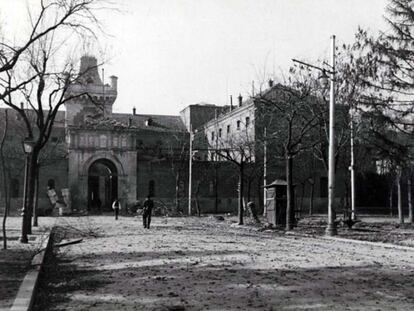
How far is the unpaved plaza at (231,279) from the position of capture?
7523 mm

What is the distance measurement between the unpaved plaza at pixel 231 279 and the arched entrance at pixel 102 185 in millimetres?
38348

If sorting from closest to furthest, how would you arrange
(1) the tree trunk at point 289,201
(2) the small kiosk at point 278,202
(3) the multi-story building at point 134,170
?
(1) the tree trunk at point 289,201 < (2) the small kiosk at point 278,202 < (3) the multi-story building at point 134,170

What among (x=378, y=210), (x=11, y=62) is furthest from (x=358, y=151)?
(x=11, y=62)

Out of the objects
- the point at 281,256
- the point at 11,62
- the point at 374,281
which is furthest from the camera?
the point at 11,62

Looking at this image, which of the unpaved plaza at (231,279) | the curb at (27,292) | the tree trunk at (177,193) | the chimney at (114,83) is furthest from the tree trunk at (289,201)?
the chimney at (114,83)

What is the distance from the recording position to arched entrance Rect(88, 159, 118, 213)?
2119 inches

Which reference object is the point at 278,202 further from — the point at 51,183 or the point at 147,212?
the point at 51,183

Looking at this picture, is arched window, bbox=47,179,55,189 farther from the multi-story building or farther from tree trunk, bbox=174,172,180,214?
tree trunk, bbox=174,172,180,214

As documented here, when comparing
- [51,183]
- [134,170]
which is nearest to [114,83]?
[134,170]

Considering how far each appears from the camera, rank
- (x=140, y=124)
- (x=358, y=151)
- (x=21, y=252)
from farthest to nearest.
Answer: (x=140, y=124)
(x=358, y=151)
(x=21, y=252)

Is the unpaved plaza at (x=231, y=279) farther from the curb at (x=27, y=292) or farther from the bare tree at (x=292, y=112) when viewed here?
the bare tree at (x=292, y=112)

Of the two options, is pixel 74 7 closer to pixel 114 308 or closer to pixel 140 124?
pixel 114 308

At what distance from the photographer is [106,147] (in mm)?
52406

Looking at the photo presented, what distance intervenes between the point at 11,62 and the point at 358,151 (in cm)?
2873
